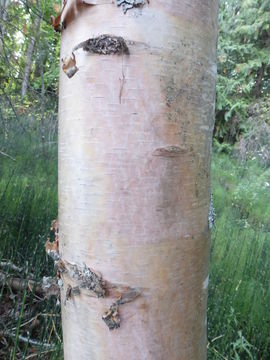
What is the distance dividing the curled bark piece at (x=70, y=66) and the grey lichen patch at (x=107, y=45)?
0.03 m

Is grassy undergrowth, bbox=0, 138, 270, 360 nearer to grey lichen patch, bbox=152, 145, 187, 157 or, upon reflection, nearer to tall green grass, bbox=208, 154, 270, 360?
tall green grass, bbox=208, 154, 270, 360

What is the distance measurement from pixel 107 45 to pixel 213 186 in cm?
373

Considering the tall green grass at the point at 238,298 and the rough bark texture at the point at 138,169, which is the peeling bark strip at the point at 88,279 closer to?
the rough bark texture at the point at 138,169

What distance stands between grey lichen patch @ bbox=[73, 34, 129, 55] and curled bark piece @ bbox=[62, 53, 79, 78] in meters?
0.03

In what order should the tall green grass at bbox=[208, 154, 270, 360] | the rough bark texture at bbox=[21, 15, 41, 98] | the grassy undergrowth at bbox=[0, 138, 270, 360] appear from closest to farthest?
1. the grassy undergrowth at bbox=[0, 138, 270, 360]
2. the tall green grass at bbox=[208, 154, 270, 360]
3. the rough bark texture at bbox=[21, 15, 41, 98]

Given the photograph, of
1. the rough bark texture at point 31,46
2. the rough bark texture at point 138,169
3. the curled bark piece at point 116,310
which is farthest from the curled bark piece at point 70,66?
the rough bark texture at point 31,46

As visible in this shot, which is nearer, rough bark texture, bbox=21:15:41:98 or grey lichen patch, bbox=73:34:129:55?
grey lichen patch, bbox=73:34:129:55

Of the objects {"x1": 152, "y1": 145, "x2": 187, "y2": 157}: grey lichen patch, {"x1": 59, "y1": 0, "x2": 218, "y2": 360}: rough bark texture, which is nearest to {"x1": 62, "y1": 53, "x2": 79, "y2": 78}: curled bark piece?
{"x1": 59, "y1": 0, "x2": 218, "y2": 360}: rough bark texture

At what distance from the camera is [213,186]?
3.94 m

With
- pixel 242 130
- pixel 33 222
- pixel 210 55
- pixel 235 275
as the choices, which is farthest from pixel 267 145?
pixel 210 55

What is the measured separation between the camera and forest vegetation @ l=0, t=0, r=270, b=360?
4.28ft

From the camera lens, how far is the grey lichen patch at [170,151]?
13.8 inches

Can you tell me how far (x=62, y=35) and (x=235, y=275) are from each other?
165 cm

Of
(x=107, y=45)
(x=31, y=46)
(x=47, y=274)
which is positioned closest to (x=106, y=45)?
(x=107, y=45)
